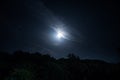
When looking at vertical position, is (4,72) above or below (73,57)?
below

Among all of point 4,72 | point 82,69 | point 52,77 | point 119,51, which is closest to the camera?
point 52,77

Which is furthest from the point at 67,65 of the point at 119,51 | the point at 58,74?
the point at 119,51

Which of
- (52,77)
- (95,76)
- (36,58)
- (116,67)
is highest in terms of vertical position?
(36,58)

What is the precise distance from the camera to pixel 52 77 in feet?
119

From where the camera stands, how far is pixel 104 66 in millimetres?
43406

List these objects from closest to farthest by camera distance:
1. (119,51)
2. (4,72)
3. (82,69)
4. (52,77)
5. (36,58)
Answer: (52,77) → (4,72) → (82,69) → (36,58) → (119,51)

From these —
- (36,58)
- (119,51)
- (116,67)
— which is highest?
(119,51)

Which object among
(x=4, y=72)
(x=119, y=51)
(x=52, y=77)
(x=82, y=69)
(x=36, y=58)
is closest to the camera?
(x=52, y=77)

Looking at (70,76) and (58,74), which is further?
(70,76)

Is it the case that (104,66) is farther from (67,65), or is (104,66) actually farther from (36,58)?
(36,58)

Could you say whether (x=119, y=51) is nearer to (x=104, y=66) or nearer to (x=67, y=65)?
(x=104, y=66)

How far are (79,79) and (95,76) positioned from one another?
3.82 m

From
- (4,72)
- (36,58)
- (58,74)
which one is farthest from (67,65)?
(4,72)

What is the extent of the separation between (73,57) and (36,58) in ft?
38.2
